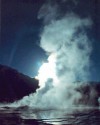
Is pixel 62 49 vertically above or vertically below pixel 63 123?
above

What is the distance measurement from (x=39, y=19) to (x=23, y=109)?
99 cm

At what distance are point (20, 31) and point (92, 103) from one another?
109 centimetres

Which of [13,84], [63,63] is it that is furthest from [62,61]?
[13,84]

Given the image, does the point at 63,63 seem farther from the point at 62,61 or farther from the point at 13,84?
the point at 13,84

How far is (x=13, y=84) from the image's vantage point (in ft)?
18.1

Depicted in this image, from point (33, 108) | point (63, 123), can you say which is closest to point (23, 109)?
point (33, 108)

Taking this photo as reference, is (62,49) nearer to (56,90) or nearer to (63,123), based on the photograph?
(56,90)

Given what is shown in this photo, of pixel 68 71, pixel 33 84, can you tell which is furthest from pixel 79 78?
pixel 33 84

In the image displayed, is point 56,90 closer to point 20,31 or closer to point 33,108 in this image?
point 33,108

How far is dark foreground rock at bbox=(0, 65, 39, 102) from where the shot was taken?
18.1 ft

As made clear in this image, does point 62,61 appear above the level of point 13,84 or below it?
above

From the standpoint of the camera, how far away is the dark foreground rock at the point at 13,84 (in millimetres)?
5504

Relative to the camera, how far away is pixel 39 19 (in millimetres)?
5613

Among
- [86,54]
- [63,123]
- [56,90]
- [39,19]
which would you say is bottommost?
[63,123]
